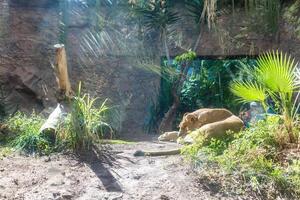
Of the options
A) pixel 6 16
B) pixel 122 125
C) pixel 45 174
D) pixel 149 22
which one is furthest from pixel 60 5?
pixel 45 174

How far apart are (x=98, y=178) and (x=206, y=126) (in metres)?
1.53

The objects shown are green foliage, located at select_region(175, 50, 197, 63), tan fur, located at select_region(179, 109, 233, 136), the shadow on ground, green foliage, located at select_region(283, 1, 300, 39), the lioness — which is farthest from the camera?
green foliage, located at select_region(175, 50, 197, 63)

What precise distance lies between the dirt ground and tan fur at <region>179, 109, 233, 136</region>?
1.23 m

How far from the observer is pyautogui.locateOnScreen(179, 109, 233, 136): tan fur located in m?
5.54

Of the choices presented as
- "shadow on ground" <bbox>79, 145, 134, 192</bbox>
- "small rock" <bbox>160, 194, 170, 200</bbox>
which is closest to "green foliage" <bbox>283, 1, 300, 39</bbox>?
"shadow on ground" <bbox>79, 145, 134, 192</bbox>

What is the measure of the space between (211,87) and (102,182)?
737 centimetres

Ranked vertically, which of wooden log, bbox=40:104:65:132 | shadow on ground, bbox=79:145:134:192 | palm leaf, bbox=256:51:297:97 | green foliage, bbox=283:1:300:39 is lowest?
shadow on ground, bbox=79:145:134:192

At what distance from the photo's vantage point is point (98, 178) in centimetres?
385

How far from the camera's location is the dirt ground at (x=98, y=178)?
353 cm

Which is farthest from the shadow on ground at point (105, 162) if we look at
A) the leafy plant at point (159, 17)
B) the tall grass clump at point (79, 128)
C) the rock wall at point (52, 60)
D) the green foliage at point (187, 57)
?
the leafy plant at point (159, 17)

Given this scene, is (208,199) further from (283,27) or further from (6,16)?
(6,16)

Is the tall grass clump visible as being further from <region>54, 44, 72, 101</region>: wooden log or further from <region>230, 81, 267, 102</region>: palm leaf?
<region>230, 81, 267, 102</region>: palm leaf

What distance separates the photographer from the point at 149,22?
28.1 ft

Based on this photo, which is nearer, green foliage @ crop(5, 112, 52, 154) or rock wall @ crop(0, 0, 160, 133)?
green foliage @ crop(5, 112, 52, 154)
